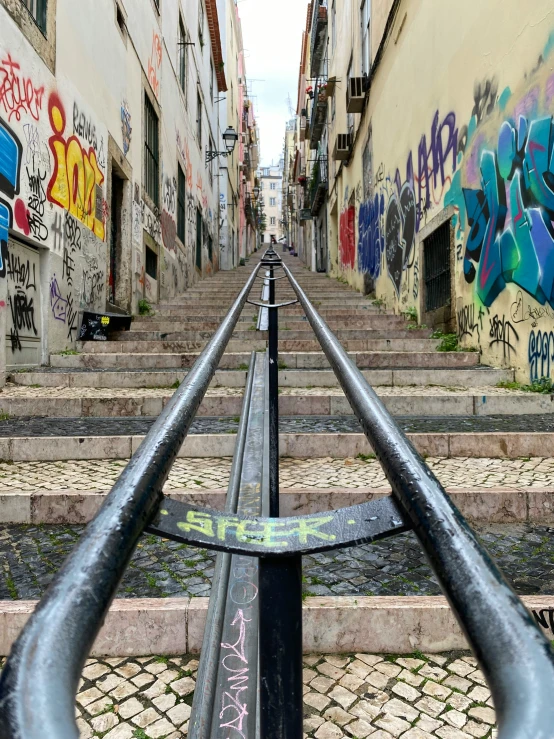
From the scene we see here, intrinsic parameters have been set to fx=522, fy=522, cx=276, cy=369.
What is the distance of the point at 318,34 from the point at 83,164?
19282 mm

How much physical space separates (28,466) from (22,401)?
107 centimetres

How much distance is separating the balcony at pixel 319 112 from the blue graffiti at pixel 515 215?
16076mm

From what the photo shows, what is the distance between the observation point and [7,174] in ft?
14.9

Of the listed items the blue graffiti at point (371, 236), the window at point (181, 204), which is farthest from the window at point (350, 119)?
the window at point (181, 204)

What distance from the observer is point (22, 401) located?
13.1 feet

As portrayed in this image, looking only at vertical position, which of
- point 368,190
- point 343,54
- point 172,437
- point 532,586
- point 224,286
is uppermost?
point 343,54

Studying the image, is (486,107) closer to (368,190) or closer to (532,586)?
(532,586)

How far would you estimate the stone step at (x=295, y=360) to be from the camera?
5422mm

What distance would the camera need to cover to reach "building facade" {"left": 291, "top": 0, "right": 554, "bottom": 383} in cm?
432

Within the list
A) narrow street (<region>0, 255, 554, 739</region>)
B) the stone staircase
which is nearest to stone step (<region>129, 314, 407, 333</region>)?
narrow street (<region>0, 255, 554, 739</region>)

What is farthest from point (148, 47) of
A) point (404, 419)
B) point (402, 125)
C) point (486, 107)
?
point (404, 419)

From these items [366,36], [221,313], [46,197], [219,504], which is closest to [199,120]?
[366,36]

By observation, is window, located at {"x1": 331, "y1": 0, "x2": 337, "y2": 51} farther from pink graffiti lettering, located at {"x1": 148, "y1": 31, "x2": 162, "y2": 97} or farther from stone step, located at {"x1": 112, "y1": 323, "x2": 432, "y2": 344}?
stone step, located at {"x1": 112, "y1": 323, "x2": 432, "y2": 344}

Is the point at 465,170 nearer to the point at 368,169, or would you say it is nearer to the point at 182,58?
the point at 368,169
